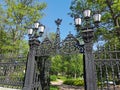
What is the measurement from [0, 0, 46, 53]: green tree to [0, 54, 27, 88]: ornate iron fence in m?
8.31

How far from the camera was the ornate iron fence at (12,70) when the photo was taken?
332 inches

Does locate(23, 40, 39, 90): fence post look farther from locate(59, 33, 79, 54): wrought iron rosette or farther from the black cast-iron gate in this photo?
locate(59, 33, 79, 54): wrought iron rosette

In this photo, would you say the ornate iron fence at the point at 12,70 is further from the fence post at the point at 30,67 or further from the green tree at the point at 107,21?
the green tree at the point at 107,21

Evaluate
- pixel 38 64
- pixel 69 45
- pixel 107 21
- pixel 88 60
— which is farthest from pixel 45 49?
pixel 107 21

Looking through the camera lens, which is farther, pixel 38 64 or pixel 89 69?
pixel 38 64

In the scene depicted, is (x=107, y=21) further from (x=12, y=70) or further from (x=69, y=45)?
(x=12, y=70)

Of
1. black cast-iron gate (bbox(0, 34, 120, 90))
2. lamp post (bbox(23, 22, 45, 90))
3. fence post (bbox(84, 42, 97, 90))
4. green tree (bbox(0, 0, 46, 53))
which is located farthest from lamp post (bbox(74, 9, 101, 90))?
green tree (bbox(0, 0, 46, 53))

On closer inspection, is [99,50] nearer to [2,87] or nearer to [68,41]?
[68,41]

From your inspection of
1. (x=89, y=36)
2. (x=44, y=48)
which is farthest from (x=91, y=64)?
(x=44, y=48)

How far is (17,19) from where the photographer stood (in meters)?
18.1

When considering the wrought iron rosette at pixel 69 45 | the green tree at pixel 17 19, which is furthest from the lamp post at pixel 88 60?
the green tree at pixel 17 19

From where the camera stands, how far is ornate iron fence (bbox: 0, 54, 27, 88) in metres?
8.45

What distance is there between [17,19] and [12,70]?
1026 centimetres

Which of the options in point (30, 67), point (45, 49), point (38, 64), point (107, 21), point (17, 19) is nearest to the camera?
point (30, 67)
